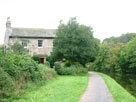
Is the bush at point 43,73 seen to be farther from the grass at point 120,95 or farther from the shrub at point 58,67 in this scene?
the shrub at point 58,67

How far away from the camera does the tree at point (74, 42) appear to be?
28608 millimetres

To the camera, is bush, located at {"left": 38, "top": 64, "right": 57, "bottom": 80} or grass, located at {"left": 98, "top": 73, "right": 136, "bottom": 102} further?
bush, located at {"left": 38, "top": 64, "right": 57, "bottom": 80}

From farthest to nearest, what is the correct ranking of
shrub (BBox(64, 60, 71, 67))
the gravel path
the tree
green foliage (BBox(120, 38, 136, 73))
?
green foliage (BBox(120, 38, 136, 73)) → shrub (BBox(64, 60, 71, 67)) → the tree → the gravel path

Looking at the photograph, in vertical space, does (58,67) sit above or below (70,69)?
above

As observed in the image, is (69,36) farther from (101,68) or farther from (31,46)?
(101,68)

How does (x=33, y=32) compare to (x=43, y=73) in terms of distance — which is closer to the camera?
(x=43, y=73)

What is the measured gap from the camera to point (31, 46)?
34062mm

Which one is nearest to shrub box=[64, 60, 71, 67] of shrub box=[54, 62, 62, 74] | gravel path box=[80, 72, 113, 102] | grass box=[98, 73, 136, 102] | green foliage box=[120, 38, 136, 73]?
shrub box=[54, 62, 62, 74]

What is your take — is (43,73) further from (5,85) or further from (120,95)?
(120,95)

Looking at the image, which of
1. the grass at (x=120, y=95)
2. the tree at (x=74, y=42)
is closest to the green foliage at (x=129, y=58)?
the tree at (x=74, y=42)

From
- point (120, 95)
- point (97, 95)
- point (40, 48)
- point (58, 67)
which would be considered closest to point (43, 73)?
point (97, 95)

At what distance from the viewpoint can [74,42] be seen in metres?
28.7

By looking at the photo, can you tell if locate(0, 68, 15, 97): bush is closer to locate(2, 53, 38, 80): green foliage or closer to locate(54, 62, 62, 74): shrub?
locate(2, 53, 38, 80): green foliage

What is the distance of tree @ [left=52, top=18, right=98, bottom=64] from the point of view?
28608 millimetres
